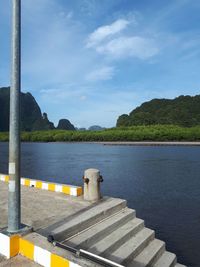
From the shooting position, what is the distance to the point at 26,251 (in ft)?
21.4

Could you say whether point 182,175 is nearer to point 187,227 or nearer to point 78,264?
point 187,227

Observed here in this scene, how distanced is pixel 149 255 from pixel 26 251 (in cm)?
334

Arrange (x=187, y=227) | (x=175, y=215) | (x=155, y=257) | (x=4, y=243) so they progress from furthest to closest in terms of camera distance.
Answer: (x=175, y=215), (x=187, y=227), (x=155, y=257), (x=4, y=243)

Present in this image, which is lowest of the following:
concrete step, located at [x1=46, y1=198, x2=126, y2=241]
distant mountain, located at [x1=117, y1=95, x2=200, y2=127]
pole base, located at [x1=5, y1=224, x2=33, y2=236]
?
concrete step, located at [x1=46, y1=198, x2=126, y2=241]

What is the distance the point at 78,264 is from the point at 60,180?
76.5ft

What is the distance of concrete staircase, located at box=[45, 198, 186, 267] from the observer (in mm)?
A: 7105

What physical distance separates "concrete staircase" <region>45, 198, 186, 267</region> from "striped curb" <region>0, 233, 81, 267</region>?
700 millimetres

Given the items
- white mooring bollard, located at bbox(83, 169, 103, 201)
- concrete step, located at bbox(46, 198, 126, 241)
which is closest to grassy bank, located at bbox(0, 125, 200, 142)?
white mooring bollard, located at bbox(83, 169, 103, 201)

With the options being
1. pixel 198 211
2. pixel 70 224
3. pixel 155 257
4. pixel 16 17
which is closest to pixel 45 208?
pixel 70 224

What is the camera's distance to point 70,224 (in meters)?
7.58

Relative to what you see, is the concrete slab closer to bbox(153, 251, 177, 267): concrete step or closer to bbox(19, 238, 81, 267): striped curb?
bbox(19, 238, 81, 267): striped curb

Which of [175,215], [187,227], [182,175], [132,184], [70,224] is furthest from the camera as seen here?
[182,175]

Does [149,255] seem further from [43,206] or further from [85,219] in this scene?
[43,206]

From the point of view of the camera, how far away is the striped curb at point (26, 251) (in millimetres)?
6023
